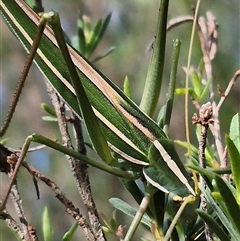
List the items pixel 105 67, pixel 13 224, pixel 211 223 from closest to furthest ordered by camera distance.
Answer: pixel 211 223 < pixel 13 224 < pixel 105 67

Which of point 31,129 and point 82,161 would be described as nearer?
point 82,161

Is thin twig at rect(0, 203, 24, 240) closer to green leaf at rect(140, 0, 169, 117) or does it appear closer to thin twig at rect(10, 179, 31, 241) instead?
thin twig at rect(10, 179, 31, 241)

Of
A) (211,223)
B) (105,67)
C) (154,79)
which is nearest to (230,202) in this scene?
(211,223)

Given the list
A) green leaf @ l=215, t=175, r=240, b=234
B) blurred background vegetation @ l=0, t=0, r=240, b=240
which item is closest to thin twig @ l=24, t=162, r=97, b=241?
green leaf @ l=215, t=175, r=240, b=234

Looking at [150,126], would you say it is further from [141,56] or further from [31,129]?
[31,129]

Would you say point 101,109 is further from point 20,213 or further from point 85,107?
point 20,213

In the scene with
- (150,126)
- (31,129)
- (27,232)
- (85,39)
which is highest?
(85,39)

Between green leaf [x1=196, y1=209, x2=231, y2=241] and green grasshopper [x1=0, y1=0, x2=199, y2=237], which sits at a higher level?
green grasshopper [x1=0, y1=0, x2=199, y2=237]

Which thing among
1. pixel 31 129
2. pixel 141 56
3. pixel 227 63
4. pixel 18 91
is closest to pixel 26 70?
pixel 18 91
